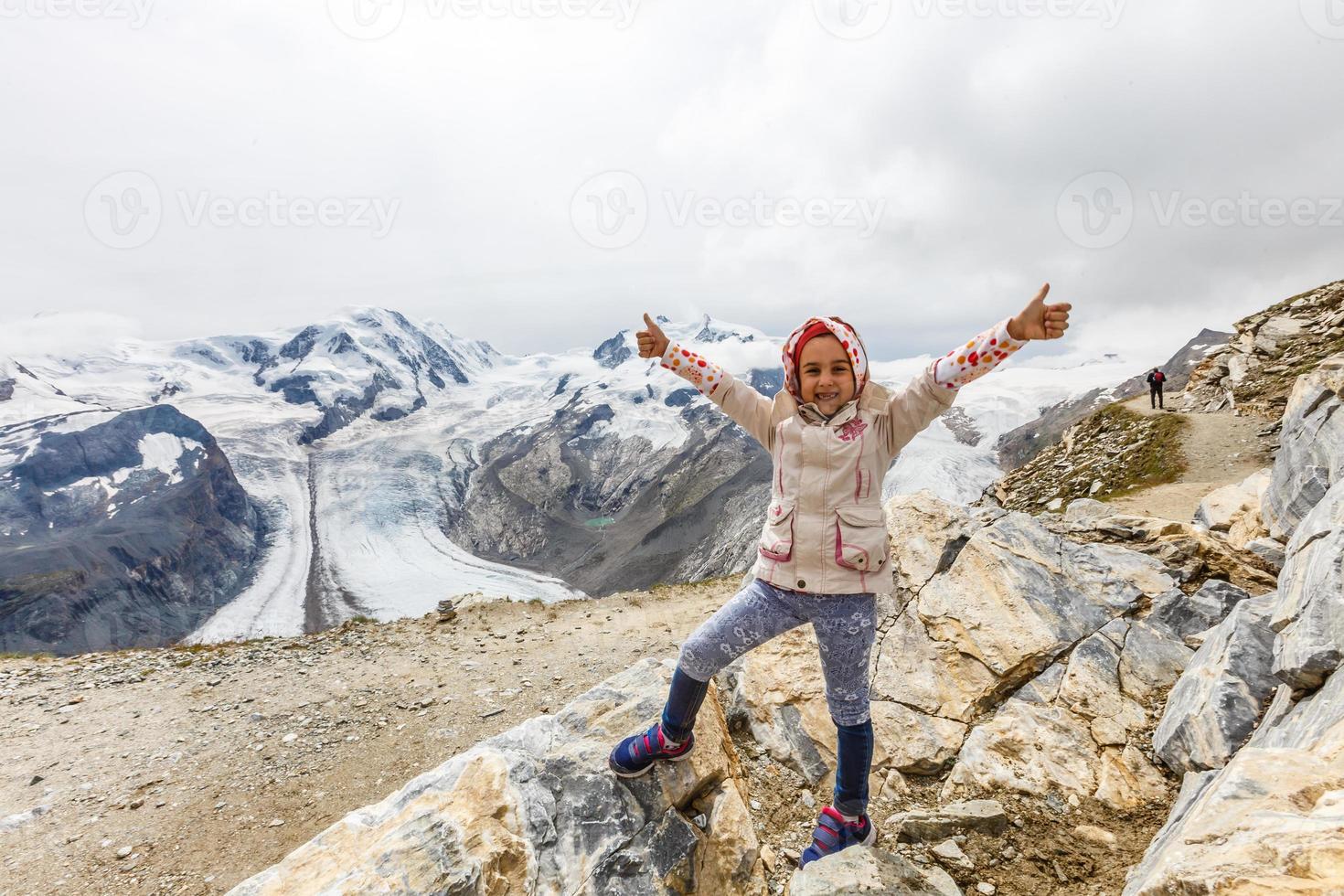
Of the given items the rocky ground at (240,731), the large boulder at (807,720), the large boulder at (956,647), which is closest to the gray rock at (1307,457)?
the large boulder at (956,647)

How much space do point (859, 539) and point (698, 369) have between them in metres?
1.61

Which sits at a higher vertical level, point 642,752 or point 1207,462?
point 1207,462

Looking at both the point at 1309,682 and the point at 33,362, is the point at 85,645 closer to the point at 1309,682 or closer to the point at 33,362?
the point at 1309,682

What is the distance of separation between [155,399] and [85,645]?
115 meters

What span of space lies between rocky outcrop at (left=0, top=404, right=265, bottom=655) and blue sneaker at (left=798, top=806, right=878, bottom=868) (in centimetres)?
11734

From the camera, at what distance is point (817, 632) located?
3.73 metres

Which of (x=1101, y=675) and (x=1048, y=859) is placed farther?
(x=1101, y=675)

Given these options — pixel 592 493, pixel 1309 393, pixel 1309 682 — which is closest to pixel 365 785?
pixel 1309 682

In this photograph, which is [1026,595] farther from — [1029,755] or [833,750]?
[833,750]

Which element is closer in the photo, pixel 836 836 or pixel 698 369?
pixel 836 836

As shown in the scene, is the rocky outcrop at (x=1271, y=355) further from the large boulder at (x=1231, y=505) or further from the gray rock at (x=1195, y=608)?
the gray rock at (x=1195, y=608)

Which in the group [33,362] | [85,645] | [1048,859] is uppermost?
[33,362]

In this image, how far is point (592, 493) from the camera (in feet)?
589

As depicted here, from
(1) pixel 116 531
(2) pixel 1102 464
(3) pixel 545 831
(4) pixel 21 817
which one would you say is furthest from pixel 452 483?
(3) pixel 545 831
